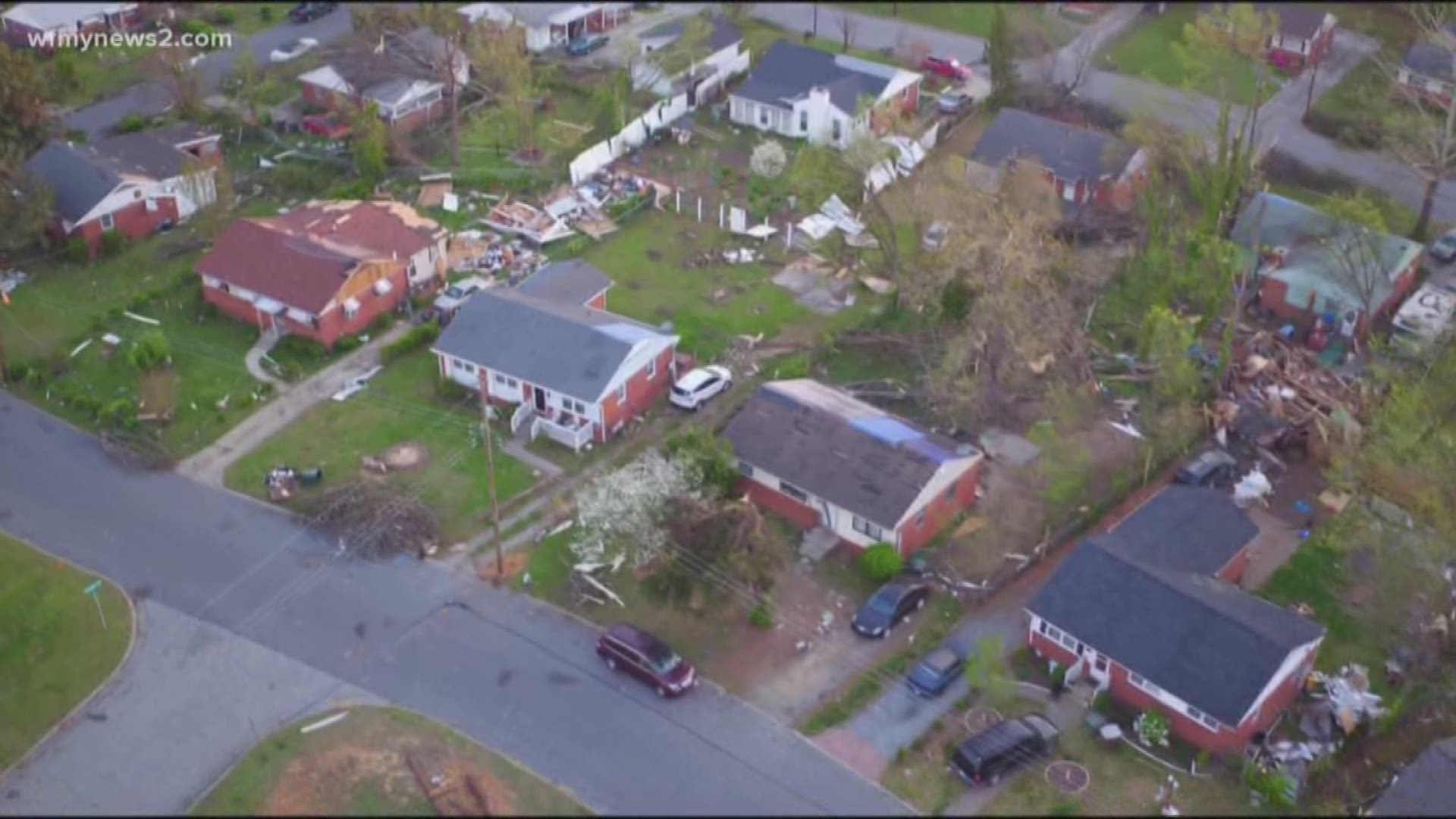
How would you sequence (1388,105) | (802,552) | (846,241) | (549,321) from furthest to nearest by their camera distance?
(1388,105) → (846,241) → (549,321) → (802,552)

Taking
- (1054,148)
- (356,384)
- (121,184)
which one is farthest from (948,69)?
(121,184)

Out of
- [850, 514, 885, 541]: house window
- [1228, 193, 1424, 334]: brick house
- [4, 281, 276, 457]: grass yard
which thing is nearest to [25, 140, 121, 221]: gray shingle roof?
[4, 281, 276, 457]: grass yard

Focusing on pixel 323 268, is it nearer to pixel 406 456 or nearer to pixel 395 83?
pixel 406 456

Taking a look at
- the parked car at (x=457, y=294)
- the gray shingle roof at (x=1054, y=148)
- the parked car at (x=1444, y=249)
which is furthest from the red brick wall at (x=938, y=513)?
the parked car at (x=1444, y=249)

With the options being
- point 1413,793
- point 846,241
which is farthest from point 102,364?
point 1413,793

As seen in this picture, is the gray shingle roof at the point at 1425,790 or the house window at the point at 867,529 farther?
the house window at the point at 867,529

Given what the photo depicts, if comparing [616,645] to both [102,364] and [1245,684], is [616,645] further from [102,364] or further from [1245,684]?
[102,364]

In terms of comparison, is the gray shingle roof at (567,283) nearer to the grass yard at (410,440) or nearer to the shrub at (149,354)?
the grass yard at (410,440)

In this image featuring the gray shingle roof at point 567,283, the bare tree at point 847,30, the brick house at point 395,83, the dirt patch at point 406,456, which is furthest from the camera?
the bare tree at point 847,30
